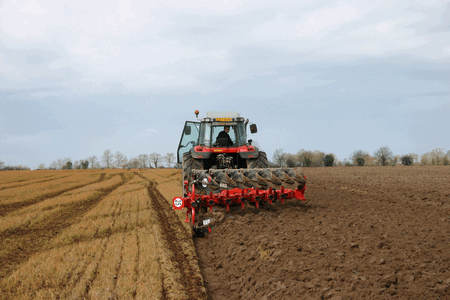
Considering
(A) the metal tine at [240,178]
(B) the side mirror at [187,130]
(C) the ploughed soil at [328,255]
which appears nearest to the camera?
(C) the ploughed soil at [328,255]

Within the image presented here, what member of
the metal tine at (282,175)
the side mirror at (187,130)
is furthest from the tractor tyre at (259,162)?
the side mirror at (187,130)

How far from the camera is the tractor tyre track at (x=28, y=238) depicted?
5.59 metres

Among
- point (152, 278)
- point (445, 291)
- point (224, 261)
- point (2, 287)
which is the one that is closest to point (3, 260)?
point (2, 287)

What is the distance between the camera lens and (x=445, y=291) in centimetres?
307

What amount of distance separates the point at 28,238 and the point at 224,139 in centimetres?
585

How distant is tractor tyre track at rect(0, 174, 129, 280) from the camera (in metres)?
5.59

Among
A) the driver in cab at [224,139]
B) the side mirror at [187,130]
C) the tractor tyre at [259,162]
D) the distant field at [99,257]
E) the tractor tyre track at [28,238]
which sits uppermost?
the side mirror at [187,130]

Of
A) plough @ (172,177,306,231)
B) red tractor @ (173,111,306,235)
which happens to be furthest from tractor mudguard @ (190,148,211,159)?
plough @ (172,177,306,231)

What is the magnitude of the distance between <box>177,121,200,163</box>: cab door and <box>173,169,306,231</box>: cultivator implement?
2.33 meters

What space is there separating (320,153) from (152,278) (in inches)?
2677

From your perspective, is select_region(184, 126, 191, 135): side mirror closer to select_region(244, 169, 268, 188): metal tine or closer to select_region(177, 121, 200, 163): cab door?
select_region(177, 121, 200, 163): cab door

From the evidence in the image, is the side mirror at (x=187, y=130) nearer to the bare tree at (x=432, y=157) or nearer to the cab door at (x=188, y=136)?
the cab door at (x=188, y=136)

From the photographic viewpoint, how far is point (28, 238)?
7.25 m

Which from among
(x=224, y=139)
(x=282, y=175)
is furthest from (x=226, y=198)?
(x=224, y=139)
